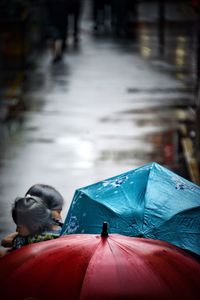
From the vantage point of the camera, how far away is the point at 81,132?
51.8ft

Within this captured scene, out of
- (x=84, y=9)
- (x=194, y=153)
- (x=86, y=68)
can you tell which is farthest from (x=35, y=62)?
(x=84, y=9)

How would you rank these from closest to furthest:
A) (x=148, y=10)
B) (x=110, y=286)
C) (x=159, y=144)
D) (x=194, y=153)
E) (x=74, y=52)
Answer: (x=110, y=286), (x=194, y=153), (x=159, y=144), (x=74, y=52), (x=148, y=10)

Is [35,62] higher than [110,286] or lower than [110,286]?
lower

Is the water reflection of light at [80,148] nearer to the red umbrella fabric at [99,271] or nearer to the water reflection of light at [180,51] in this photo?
the red umbrella fabric at [99,271]

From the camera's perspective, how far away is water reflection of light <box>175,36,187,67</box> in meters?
23.4

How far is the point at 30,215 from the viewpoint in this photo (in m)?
6.44

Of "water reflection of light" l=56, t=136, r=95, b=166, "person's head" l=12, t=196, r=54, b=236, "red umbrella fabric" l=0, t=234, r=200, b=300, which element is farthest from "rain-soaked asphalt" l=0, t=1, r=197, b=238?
"red umbrella fabric" l=0, t=234, r=200, b=300

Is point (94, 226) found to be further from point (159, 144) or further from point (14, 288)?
point (159, 144)

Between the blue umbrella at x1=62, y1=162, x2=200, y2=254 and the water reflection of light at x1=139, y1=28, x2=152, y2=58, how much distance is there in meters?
18.1

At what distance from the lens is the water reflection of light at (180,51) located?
23.4 m

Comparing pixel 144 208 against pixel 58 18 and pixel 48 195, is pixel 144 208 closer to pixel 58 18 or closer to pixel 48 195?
pixel 48 195

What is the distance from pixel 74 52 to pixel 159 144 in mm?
11081

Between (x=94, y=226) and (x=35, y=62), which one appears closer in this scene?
(x=94, y=226)

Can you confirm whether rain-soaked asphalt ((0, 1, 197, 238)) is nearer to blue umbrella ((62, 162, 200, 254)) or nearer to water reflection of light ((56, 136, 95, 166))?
water reflection of light ((56, 136, 95, 166))
